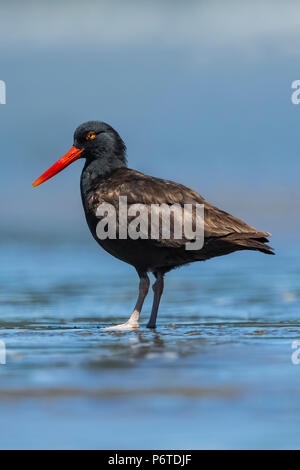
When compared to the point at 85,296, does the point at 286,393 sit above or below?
below

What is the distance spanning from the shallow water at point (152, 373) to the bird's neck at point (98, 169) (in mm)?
1294

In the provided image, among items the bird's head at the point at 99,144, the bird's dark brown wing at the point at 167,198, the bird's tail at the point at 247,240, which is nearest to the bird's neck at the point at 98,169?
the bird's head at the point at 99,144

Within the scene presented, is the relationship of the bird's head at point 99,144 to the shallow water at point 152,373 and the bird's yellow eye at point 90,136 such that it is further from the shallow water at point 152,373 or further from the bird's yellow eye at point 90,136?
the shallow water at point 152,373

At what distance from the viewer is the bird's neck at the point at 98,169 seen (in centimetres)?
924

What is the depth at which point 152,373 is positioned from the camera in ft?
18.7

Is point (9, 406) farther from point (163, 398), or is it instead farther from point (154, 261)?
point (154, 261)

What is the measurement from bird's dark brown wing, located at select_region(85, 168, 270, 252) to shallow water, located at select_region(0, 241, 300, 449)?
0.80m

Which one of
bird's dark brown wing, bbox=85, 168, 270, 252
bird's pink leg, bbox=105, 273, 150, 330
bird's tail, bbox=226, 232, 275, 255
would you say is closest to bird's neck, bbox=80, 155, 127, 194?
bird's dark brown wing, bbox=85, 168, 270, 252

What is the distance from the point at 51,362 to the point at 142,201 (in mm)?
2723

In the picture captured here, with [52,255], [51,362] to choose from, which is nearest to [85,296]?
[51,362]

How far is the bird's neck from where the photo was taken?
9.24 metres

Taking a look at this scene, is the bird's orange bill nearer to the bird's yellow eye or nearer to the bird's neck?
the bird's yellow eye

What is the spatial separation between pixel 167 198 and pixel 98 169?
3.12ft
